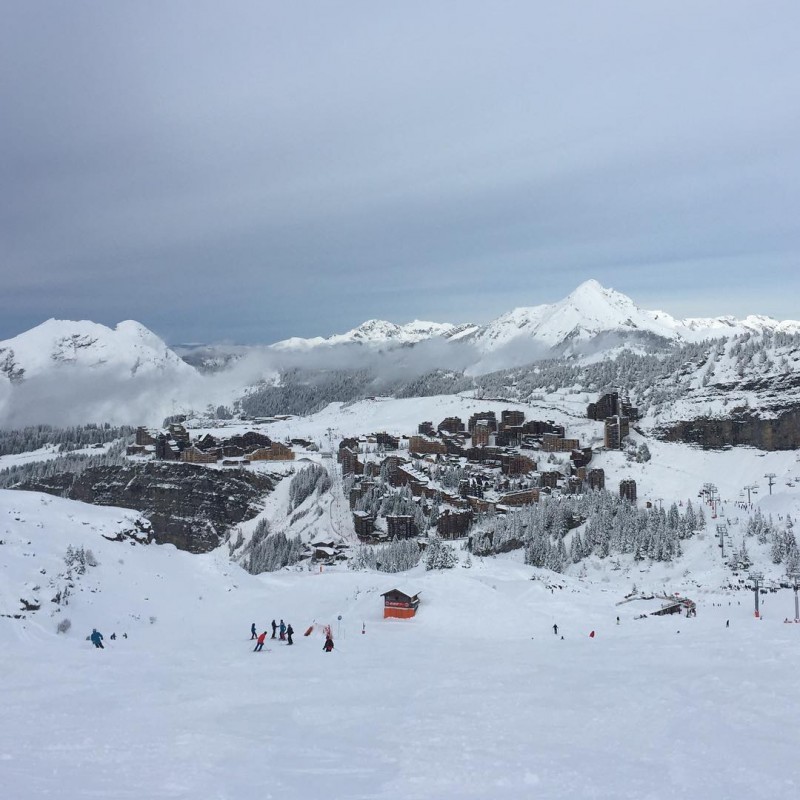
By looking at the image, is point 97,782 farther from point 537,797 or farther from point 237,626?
point 237,626

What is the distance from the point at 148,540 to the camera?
1813 inches

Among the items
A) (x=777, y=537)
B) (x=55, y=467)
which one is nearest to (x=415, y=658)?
(x=777, y=537)

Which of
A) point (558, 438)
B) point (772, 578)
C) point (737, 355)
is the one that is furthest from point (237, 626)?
point (737, 355)

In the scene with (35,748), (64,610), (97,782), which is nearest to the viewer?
(97,782)

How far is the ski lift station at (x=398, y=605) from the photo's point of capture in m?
37.3

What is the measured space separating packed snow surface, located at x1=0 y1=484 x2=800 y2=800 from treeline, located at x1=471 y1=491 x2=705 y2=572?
128 ft

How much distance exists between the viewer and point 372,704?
55.5ft

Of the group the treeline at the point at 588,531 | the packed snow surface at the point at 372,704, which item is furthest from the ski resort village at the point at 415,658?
the treeline at the point at 588,531

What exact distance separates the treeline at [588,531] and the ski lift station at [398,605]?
37803 mm

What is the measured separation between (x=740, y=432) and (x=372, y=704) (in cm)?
14192

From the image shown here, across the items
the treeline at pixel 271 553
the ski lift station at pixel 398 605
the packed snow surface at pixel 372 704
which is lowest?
the treeline at pixel 271 553

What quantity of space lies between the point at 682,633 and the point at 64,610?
26.6m

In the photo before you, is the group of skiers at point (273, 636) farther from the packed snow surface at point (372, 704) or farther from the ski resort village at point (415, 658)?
the packed snow surface at point (372, 704)

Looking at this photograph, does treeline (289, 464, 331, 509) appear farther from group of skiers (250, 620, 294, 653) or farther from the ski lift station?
group of skiers (250, 620, 294, 653)
